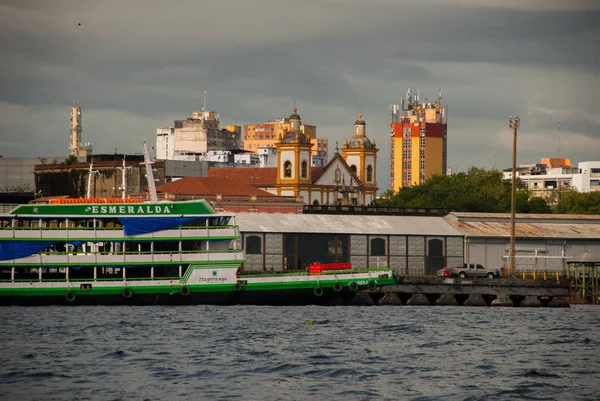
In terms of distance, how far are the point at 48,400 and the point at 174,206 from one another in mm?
31861

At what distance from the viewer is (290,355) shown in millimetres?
42688

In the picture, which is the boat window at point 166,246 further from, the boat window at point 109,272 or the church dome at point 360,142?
the church dome at point 360,142

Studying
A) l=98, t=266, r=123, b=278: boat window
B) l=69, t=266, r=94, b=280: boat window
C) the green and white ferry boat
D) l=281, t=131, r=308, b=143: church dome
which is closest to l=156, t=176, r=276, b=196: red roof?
l=281, t=131, r=308, b=143: church dome

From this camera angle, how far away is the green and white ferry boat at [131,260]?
63125 mm

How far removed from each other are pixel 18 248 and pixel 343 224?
35.1m

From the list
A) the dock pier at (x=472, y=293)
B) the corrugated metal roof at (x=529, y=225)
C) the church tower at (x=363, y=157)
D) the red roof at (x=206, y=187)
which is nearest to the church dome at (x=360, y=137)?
the church tower at (x=363, y=157)

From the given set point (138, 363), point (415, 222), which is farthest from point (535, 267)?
point (138, 363)

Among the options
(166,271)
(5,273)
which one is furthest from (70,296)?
(166,271)

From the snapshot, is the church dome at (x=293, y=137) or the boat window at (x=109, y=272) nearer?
the boat window at (x=109, y=272)

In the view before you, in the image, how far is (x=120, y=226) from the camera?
211 ft

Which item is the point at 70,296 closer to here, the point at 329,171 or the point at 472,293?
the point at 472,293

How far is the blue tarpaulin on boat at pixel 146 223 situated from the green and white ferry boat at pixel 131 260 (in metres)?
0.06

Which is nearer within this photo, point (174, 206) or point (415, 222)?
point (174, 206)

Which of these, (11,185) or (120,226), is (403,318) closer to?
(120,226)
